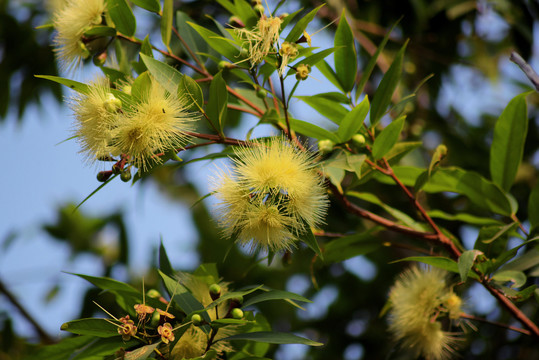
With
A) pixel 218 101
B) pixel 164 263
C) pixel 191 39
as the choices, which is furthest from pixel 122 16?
pixel 164 263

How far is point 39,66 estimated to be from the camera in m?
2.50

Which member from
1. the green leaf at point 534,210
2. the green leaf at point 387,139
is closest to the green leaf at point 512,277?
the green leaf at point 534,210

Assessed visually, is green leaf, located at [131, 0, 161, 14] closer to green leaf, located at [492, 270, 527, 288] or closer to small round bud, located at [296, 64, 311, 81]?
small round bud, located at [296, 64, 311, 81]

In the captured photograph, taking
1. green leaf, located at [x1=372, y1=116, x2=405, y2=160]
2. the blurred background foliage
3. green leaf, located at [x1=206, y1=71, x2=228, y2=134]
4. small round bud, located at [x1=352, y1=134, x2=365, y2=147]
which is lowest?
the blurred background foliage

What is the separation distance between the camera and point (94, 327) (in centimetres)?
99

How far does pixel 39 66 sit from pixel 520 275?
2.27m

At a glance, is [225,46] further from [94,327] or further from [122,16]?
[94,327]

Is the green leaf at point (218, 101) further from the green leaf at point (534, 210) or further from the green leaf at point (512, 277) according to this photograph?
the green leaf at point (534, 210)

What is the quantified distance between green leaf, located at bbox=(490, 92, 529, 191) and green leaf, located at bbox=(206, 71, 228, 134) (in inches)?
29.0

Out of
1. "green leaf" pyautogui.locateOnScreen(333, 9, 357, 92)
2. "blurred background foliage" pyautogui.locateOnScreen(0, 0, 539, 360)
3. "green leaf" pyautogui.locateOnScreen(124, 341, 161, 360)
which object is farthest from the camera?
"blurred background foliage" pyautogui.locateOnScreen(0, 0, 539, 360)

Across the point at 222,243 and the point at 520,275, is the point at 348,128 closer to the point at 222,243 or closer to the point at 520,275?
the point at 520,275

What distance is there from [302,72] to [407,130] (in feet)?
4.89

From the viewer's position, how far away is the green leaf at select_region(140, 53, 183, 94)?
1.01 m

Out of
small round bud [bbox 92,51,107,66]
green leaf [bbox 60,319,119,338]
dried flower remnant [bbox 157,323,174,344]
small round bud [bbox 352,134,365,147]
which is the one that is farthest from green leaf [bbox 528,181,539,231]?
small round bud [bbox 92,51,107,66]
